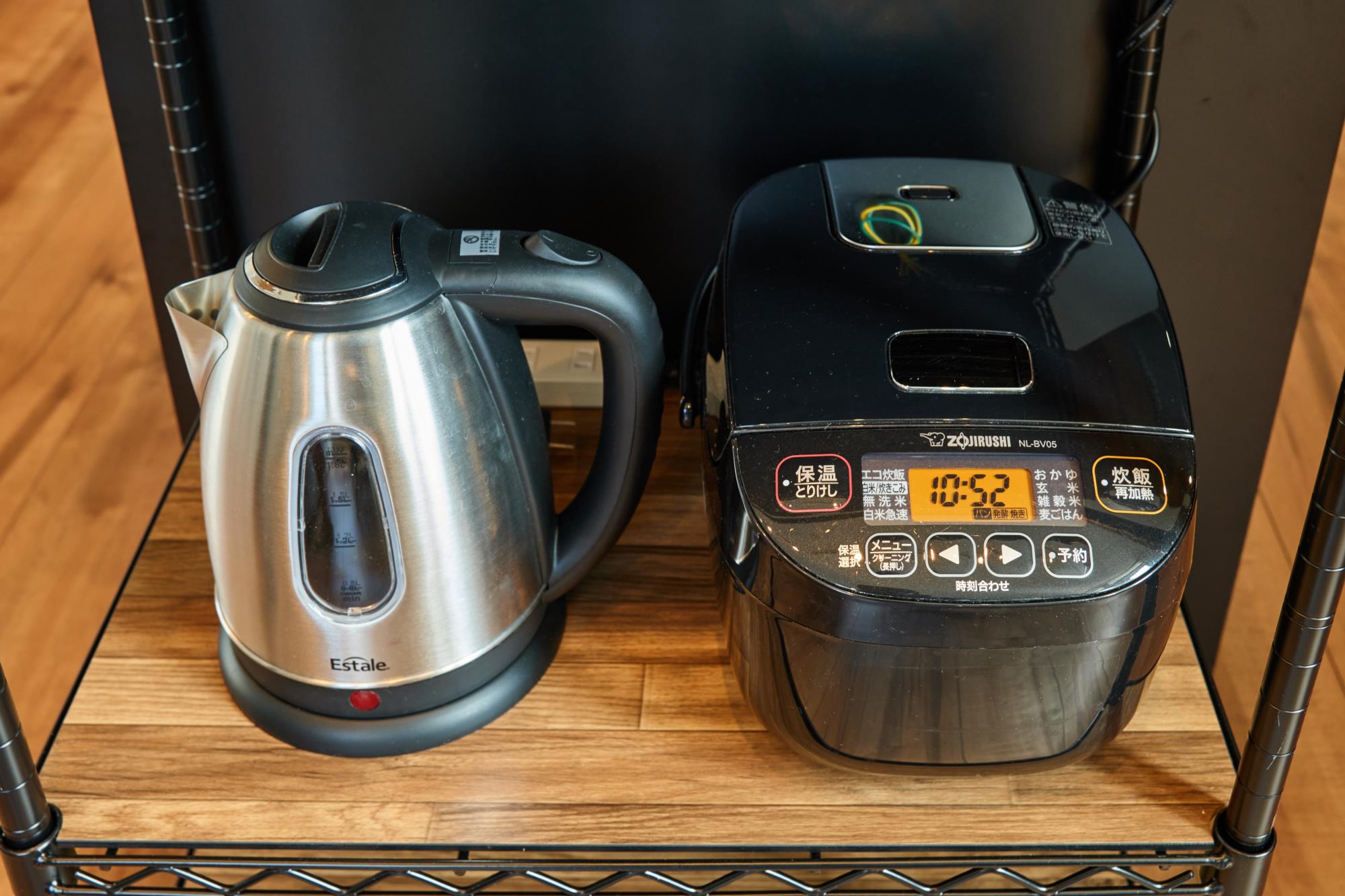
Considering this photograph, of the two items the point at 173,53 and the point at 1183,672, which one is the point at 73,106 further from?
the point at 1183,672

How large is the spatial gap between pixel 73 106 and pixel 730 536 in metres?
1.80

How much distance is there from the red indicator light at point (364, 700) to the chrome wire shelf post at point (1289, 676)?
44cm

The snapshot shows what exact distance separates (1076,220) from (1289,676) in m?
0.27

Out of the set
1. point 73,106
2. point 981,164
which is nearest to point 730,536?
point 981,164

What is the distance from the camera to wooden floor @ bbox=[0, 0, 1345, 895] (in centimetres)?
133

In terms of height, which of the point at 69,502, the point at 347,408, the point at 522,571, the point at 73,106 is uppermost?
the point at 347,408

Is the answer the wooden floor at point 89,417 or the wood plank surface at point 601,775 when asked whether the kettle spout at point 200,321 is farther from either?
the wooden floor at point 89,417

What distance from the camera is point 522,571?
28.6 inches

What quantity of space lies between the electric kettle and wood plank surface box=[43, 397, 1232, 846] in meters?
0.03

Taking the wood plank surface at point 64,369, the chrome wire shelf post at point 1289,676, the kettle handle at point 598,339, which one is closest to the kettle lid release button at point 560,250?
the kettle handle at point 598,339

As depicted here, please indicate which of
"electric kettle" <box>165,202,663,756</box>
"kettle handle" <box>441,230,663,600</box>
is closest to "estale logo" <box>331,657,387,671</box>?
"electric kettle" <box>165,202,663,756</box>

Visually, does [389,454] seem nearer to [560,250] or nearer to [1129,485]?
[560,250]

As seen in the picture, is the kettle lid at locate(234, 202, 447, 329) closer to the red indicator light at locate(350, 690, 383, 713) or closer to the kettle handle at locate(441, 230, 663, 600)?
the kettle handle at locate(441, 230, 663, 600)

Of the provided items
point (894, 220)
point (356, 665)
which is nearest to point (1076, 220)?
point (894, 220)
